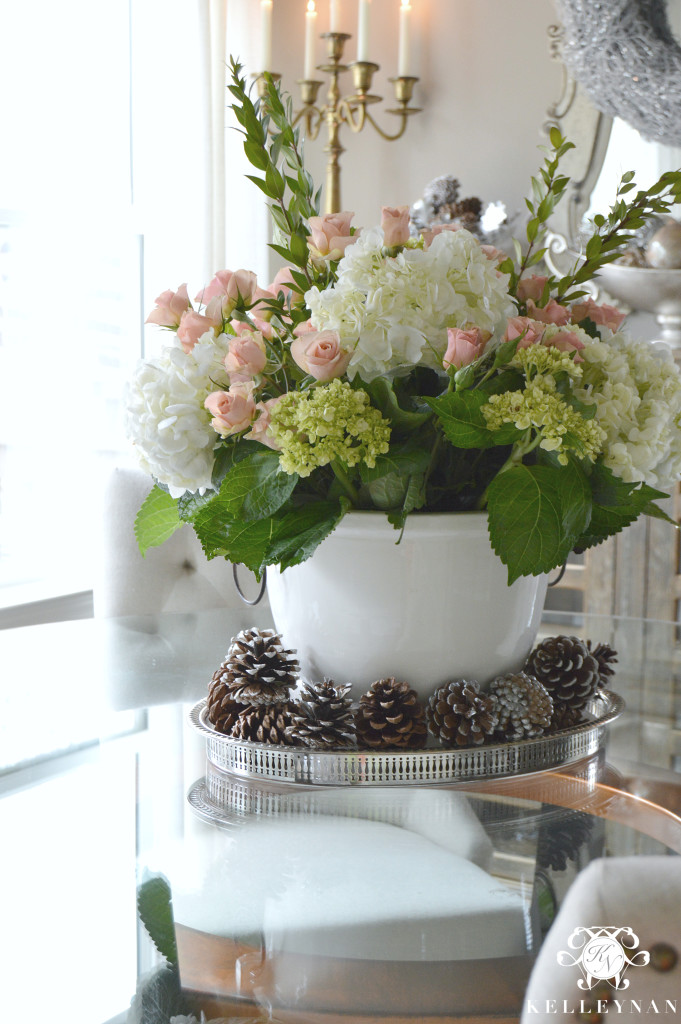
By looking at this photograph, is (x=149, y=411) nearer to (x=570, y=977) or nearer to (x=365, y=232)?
(x=365, y=232)

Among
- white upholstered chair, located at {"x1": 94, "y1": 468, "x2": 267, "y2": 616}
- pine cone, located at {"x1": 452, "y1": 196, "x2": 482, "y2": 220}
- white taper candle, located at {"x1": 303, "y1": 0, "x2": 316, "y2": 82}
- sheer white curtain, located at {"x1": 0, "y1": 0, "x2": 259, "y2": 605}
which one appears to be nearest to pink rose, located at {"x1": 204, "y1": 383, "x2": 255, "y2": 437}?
white upholstered chair, located at {"x1": 94, "y1": 468, "x2": 267, "y2": 616}

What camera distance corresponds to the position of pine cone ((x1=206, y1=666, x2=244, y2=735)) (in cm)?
82

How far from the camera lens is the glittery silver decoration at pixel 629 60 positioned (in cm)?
248

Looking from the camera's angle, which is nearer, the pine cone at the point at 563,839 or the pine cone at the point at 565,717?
the pine cone at the point at 563,839

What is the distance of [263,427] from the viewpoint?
2.31 feet

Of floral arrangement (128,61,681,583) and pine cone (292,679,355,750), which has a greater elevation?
floral arrangement (128,61,681,583)

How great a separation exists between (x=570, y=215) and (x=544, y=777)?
7.37ft

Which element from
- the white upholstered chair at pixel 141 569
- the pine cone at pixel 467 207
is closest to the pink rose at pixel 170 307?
the white upholstered chair at pixel 141 569

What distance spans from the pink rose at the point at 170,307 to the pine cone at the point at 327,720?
32cm

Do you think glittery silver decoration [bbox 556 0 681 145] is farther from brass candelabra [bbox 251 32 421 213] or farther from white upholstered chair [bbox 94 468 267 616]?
white upholstered chair [bbox 94 468 267 616]

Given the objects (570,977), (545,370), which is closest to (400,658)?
(545,370)

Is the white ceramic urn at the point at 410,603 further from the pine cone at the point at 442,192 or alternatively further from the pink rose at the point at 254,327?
the pine cone at the point at 442,192

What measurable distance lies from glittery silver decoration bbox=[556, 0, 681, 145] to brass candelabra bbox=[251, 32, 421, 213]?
1.52ft

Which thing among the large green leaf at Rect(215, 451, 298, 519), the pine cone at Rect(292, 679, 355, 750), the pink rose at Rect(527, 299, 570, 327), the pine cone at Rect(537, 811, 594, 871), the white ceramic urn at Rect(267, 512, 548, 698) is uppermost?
the pink rose at Rect(527, 299, 570, 327)
